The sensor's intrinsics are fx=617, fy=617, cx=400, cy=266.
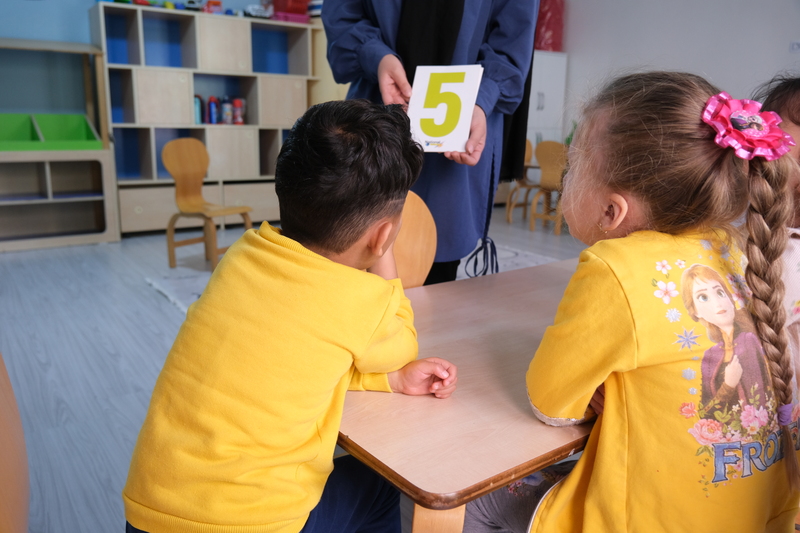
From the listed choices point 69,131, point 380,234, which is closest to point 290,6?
point 69,131

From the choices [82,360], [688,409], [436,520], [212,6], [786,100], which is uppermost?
[212,6]

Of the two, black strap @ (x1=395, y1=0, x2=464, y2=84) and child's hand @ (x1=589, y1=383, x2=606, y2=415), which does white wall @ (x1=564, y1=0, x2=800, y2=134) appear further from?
child's hand @ (x1=589, y1=383, x2=606, y2=415)

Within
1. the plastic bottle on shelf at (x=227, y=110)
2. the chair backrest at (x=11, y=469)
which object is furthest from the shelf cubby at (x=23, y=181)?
the chair backrest at (x=11, y=469)

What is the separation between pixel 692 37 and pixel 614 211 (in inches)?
207

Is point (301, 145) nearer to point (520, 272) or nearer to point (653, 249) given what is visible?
point (653, 249)

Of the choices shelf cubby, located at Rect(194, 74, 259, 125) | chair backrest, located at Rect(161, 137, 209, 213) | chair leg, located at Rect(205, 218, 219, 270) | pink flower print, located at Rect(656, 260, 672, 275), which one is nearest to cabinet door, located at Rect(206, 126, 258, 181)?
shelf cubby, located at Rect(194, 74, 259, 125)

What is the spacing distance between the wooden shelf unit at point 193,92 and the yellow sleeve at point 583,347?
14.5 feet

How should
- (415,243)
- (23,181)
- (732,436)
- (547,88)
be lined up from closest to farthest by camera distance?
(732,436)
(415,243)
(23,181)
(547,88)

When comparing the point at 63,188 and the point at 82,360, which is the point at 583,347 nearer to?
the point at 82,360

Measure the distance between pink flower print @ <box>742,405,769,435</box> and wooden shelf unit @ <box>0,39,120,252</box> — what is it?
4.36 m

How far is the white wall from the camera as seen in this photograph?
4660 mm

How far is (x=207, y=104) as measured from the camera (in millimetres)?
5027

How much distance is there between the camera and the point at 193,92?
4836 mm

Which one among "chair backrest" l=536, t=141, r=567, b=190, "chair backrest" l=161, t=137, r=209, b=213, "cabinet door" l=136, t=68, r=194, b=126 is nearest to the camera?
"chair backrest" l=161, t=137, r=209, b=213
